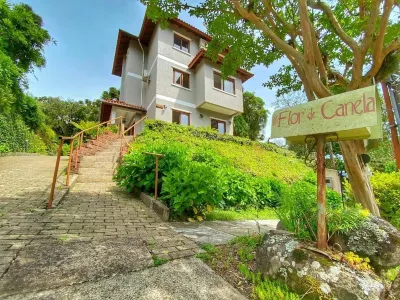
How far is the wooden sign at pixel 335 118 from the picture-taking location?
176cm

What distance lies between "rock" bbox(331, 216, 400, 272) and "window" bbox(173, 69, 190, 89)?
14.2 metres

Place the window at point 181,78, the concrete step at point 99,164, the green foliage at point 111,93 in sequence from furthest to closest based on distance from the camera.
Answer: the green foliage at point 111,93, the window at point 181,78, the concrete step at point 99,164

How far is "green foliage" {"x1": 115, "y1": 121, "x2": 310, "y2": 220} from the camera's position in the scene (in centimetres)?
421

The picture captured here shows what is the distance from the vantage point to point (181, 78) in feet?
50.1

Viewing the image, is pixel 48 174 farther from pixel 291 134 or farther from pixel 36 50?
pixel 36 50

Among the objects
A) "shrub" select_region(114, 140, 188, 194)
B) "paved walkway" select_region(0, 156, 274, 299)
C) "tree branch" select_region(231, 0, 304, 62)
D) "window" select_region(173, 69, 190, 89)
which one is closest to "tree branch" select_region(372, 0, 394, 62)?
"tree branch" select_region(231, 0, 304, 62)

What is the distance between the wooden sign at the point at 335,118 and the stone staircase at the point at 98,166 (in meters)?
6.82

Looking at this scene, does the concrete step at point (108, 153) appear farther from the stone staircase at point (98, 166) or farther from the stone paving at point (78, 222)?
the stone paving at point (78, 222)

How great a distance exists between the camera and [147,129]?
37.0ft

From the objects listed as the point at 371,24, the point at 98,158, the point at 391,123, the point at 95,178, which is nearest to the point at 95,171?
the point at 95,178

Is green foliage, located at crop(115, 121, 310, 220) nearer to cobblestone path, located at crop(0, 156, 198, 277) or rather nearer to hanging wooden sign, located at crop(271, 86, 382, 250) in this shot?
cobblestone path, located at crop(0, 156, 198, 277)

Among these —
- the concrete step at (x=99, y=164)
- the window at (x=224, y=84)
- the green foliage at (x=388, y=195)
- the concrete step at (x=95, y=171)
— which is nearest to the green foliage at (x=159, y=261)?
the green foliage at (x=388, y=195)

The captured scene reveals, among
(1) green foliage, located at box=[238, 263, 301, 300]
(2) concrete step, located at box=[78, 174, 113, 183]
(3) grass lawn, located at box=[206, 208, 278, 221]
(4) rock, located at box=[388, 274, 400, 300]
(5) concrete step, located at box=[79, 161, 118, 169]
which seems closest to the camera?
(4) rock, located at box=[388, 274, 400, 300]

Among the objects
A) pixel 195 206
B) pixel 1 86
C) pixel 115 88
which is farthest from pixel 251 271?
pixel 115 88
